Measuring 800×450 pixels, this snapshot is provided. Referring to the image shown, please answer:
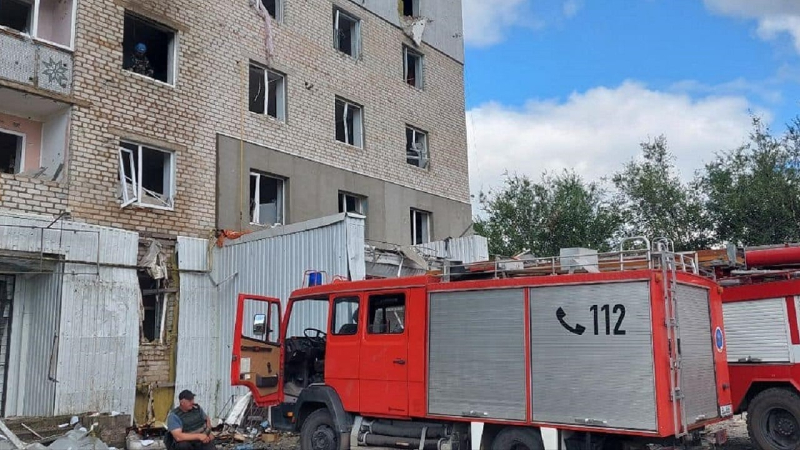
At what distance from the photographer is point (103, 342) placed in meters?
12.3

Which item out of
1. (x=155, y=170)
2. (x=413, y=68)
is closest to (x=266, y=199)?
(x=155, y=170)

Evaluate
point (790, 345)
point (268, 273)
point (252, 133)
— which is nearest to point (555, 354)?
point (790, 345)

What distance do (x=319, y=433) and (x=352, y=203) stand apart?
1013 centimetres

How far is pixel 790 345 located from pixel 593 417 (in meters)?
4.58

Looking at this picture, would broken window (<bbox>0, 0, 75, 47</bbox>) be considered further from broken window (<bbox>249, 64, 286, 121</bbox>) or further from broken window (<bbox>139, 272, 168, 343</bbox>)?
broken window (<bbox>139, 272, 168, 343</bbox>)

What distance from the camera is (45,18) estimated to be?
13.1 m

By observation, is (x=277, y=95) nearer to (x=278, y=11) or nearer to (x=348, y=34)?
(x=278, y=11)

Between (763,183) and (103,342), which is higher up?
(763,183)

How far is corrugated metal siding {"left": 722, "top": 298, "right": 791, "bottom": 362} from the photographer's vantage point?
1000 cm

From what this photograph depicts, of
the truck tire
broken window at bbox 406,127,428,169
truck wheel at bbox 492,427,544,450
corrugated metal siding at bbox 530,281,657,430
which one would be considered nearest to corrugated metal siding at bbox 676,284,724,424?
corrugated metal siding at bbox 530,281,657,430

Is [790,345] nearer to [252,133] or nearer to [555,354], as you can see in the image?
[555,354]

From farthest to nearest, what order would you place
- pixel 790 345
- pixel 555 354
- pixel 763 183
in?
pixel 763 183 < pixel 790 345 < pixel 555 354

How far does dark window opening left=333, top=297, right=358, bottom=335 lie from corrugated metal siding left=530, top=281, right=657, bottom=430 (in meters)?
2.57

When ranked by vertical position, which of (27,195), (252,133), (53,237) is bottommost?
(53,237)
